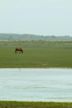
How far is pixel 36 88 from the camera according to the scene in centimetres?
2461

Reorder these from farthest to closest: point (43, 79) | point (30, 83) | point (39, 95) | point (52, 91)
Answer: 1. point (43, 79)
2. point (30, 83)
3. point (52, 91)
4. point (39, 95)

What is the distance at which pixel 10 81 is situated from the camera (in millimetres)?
27688

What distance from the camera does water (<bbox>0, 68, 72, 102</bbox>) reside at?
21188mm

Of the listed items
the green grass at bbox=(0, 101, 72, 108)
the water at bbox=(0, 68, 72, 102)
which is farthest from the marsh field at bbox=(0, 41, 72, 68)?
the green grass at bbox=(0, 101, 72, 108)

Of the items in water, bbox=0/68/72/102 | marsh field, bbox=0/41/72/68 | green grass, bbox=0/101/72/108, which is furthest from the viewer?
marsh field, bbox=0/41/72/68

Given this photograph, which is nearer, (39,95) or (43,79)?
(39,95)

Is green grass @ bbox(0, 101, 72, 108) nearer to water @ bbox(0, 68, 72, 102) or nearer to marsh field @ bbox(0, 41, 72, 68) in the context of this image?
water @ bbox(0, 68, 72, 102)

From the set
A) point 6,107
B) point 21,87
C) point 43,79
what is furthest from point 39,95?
point 43,79

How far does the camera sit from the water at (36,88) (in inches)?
834

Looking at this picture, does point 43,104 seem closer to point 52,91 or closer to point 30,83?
point 52,91

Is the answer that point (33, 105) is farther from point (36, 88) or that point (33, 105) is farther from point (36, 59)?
point (36, 59)

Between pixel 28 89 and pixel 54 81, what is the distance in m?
3.81

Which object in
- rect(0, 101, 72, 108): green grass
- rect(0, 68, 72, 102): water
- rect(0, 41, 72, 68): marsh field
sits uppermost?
rect(0, 101, 72, 108): green grass

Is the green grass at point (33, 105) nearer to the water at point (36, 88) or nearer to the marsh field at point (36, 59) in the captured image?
the water at point (36, 88)
